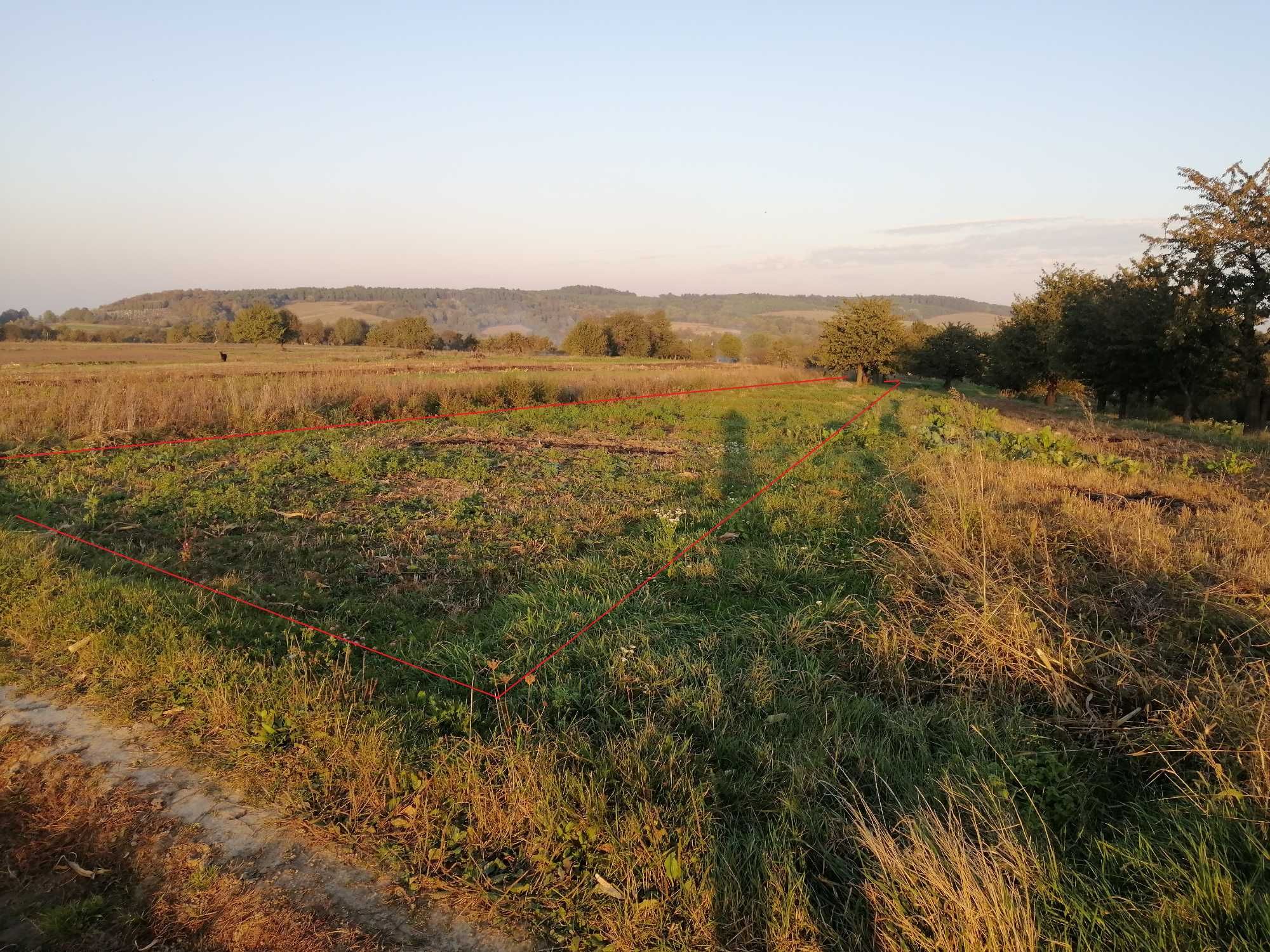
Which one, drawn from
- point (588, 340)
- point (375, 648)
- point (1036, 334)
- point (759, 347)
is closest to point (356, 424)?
point (375, 648)

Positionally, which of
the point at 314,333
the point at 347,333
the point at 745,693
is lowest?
the point at 745,693

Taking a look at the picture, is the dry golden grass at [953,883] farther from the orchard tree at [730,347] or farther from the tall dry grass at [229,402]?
the orchard tree at [730,347]

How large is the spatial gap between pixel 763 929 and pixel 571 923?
723mm

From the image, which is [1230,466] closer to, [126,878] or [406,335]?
[126,878]

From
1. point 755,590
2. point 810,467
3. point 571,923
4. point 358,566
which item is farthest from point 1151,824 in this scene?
point 810,467

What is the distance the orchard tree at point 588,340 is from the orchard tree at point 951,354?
41410mm

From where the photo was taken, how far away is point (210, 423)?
536 inches

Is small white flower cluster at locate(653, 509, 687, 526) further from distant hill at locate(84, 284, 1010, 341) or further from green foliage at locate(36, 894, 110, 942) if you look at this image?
distant hill at locate(84, 284, 1010, 341)

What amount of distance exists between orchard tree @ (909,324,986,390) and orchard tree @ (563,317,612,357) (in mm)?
41410

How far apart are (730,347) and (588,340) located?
3303 centimetres

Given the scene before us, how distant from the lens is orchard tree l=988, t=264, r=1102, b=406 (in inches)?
1373

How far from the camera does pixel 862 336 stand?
43.1 meters

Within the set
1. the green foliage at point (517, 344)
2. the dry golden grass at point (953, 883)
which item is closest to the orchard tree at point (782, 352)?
the green foliage at point (517, 344)

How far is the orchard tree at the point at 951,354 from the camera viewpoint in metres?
53.0
